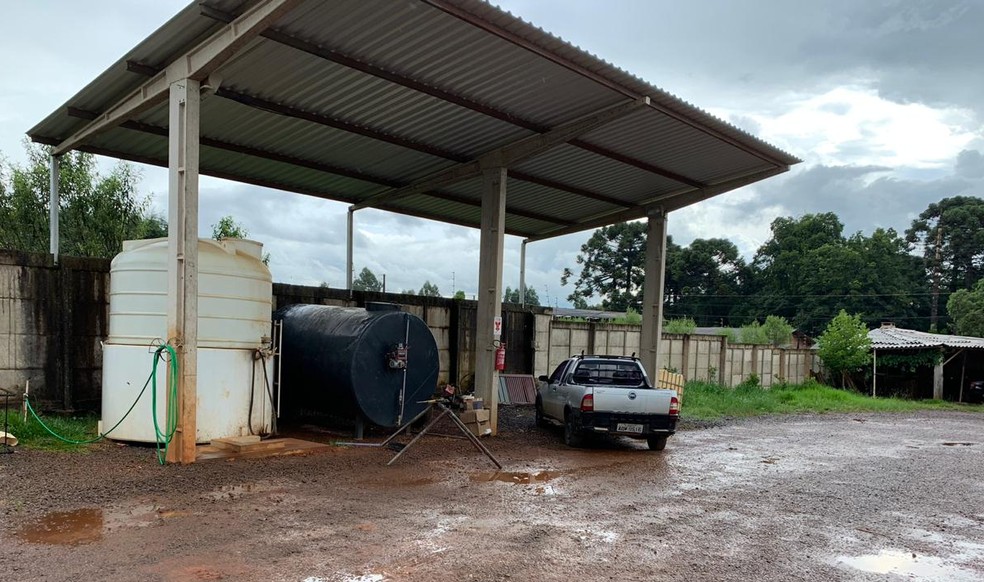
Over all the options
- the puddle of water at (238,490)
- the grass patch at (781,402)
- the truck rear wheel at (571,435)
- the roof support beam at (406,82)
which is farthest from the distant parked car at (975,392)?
the puddle of water at (238,490)

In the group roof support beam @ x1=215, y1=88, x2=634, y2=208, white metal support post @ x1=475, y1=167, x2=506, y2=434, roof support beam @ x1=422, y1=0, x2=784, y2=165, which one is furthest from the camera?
white metal support post @ x1=475, y1=167, x2=506, y2=434

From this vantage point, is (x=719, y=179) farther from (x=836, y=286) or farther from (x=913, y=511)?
(x=836, y=286)

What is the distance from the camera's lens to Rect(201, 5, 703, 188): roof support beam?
27.0 ft

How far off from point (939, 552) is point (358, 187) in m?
12.6

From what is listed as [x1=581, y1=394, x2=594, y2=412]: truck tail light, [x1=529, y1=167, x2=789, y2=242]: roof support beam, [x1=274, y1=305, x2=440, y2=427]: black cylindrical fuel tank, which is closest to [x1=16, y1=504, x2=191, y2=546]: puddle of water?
[x1=274, y1=305, x2=440, y2=427]: black cylindrical fuel tank

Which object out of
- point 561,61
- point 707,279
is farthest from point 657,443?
point 707,279

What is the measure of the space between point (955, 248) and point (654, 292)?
199 feet

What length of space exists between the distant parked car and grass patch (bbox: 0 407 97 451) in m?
30.8

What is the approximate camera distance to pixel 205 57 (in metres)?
8.11

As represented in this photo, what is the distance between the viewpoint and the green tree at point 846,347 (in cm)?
2683

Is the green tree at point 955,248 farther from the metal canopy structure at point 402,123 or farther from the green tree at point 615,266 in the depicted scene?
the metal canopy structure at point 402,123

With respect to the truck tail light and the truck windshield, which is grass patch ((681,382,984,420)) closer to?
the truck windshield

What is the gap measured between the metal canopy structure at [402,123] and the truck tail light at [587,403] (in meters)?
2.26

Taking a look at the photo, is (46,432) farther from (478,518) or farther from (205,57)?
(478,518)
